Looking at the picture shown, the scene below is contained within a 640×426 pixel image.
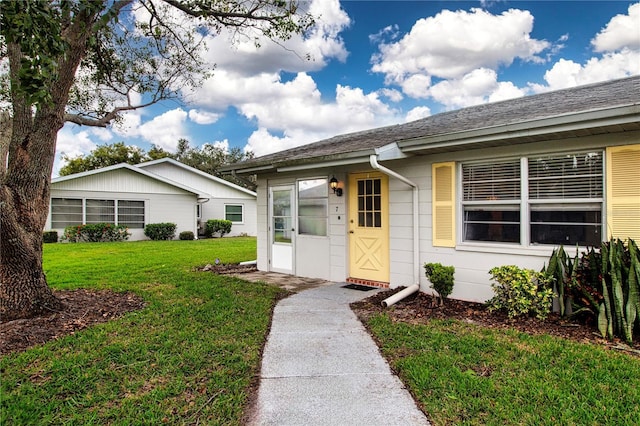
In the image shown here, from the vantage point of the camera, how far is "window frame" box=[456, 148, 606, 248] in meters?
4.39

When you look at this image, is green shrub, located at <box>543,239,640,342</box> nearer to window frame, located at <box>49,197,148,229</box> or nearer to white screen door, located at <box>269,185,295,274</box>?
white screen door, located at <box>269,185,295,274</box>

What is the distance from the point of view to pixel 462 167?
5477mm

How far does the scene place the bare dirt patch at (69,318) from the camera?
12.3ft

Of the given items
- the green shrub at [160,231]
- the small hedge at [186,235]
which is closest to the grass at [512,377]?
the green shrub at [160,231]

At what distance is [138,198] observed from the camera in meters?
17.4

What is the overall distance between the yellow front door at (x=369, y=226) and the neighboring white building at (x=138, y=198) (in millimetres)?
13799

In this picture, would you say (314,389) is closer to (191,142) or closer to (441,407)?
(441,407)

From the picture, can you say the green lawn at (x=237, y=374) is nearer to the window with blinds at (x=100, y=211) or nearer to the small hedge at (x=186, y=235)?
the window with blinds at (x=100, y=211)

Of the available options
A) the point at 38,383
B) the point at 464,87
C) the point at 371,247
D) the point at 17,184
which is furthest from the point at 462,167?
the point at 464,87

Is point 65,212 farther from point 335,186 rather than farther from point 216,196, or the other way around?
point 335,186

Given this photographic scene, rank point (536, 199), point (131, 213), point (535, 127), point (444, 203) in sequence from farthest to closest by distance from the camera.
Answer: point (131, 213), point (444, 203), point (536, 199), point (535, 127)

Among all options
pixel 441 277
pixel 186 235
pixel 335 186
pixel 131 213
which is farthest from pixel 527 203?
pixel 131 213

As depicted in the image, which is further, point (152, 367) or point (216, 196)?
point (216, 196)

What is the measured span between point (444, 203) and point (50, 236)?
16.6m
